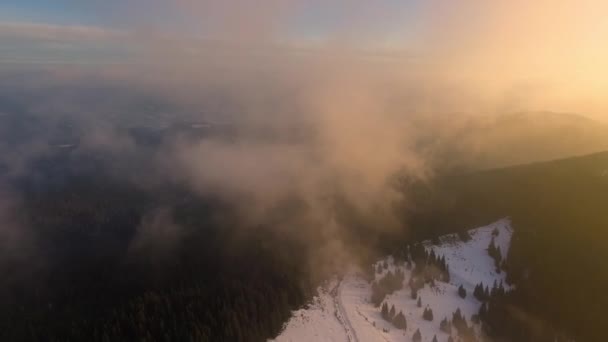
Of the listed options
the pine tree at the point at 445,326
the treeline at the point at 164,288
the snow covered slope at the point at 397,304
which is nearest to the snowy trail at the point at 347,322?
the snow covered slope at the point at 397,304

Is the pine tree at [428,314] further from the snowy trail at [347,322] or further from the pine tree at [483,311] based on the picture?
the snowy trail at [347,322]

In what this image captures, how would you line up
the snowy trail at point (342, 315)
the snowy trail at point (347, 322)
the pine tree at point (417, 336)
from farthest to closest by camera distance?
the snowy trail at point (342, 315) → the snowy trail at point (347, 322) → the pine tree at point (417, 336)

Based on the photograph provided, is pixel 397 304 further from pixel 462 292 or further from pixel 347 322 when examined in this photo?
pixel 462 292

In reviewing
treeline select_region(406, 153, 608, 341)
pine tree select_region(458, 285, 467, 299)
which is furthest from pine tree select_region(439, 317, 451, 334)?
pine tree select_region(458, 285, 467, 299)

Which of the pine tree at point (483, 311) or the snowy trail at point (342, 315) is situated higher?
the pine tree at point (483, 311)

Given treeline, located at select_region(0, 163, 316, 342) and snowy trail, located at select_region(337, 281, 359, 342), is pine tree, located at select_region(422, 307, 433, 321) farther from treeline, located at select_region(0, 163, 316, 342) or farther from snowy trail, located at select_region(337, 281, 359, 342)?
treeline, located at select_region(0, 163, 316, 342)

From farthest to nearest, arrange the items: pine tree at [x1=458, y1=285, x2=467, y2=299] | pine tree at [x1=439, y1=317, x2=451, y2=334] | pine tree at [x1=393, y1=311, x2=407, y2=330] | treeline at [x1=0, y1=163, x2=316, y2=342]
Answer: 1. pine tree at [x1=458, y1=285, x2=467, y2=299]
2. pine tree at [x1=393, y1=311, x2=407, y2=330]
3. treeline at [x1=0, y1=163, x2=316, y2=342]
4. pine tree at [x1=439, y1=317, x2=451, y2=334]

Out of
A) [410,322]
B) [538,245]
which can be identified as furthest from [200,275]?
[538,245]

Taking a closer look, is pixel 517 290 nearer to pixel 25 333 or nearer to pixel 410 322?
pixel 410 322
